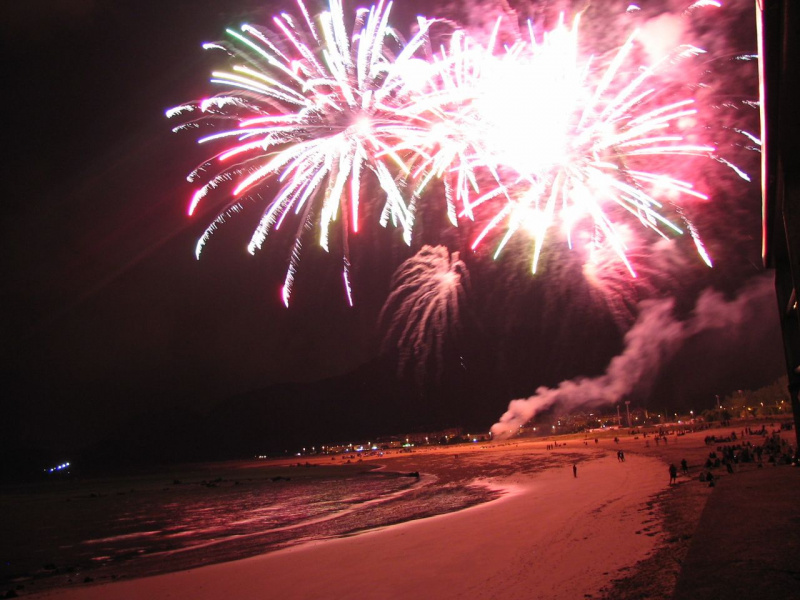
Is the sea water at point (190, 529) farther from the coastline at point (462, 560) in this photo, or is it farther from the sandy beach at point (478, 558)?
the sandy beach at point (478, 558)

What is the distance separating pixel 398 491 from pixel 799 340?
98.6 ft

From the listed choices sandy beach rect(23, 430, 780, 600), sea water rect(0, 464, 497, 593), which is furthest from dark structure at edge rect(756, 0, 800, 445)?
sea water rect(0, 464, 497, 593)

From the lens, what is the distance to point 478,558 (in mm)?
12898

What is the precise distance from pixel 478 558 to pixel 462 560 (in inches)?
15.3

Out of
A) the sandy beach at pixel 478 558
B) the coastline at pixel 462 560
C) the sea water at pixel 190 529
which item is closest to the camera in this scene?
the sandy beach at pixel 478 558

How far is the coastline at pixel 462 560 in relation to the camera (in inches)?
407

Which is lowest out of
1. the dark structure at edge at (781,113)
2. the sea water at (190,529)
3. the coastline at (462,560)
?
the sea water at (190,529)

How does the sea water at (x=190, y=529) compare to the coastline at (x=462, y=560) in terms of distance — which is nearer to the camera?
the coastline at (x=462, y=560)

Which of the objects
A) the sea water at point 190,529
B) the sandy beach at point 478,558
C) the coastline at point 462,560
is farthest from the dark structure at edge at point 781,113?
the sea water at point 190,529

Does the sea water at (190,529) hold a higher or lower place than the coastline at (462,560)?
lower

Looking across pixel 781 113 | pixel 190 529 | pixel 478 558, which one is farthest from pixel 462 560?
→ pixel 190 529

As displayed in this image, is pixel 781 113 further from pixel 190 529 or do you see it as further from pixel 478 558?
pixel 190 529

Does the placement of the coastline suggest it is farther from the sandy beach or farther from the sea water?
the sea water

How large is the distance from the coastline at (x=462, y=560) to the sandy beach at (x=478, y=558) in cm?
3
